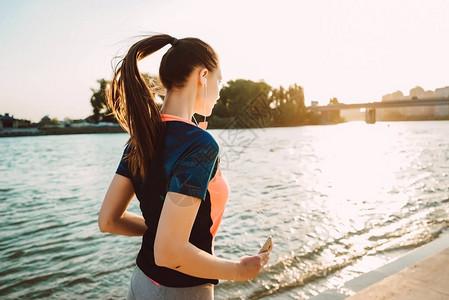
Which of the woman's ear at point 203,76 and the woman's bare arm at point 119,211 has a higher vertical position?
the woman's ear at point 203,76

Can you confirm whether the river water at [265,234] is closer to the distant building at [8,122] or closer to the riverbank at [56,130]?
the riverbank at [56,130]

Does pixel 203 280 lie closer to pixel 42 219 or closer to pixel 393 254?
pixel 393 254

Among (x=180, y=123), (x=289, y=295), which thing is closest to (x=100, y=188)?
(x=289, y=295)

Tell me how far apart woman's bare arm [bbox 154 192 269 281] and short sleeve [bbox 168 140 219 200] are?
0.08 ft

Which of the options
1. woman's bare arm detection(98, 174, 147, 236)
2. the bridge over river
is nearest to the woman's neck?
woman's bare arm detection(98, 174, 147, 236)

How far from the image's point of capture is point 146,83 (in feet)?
4.59

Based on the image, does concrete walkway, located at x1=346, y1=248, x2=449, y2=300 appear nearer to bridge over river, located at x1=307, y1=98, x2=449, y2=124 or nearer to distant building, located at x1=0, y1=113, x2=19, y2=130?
bridge over river, located at x1=307, y1=98, x2=449, y2=124

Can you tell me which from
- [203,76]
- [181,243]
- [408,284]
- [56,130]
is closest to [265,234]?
[408,284]

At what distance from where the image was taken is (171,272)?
1.32 meters

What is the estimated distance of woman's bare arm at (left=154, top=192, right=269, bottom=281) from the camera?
112 cm

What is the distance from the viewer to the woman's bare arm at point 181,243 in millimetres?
1117

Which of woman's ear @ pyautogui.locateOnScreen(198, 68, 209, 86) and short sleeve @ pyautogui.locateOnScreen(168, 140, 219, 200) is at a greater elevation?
woman's ear @ pyautogui.locateOnScreen(198, 68, 209, 86)

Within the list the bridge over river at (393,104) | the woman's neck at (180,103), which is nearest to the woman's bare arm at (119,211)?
the woman's neck at (180,103)

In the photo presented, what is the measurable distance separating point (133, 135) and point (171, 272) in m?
0.52
